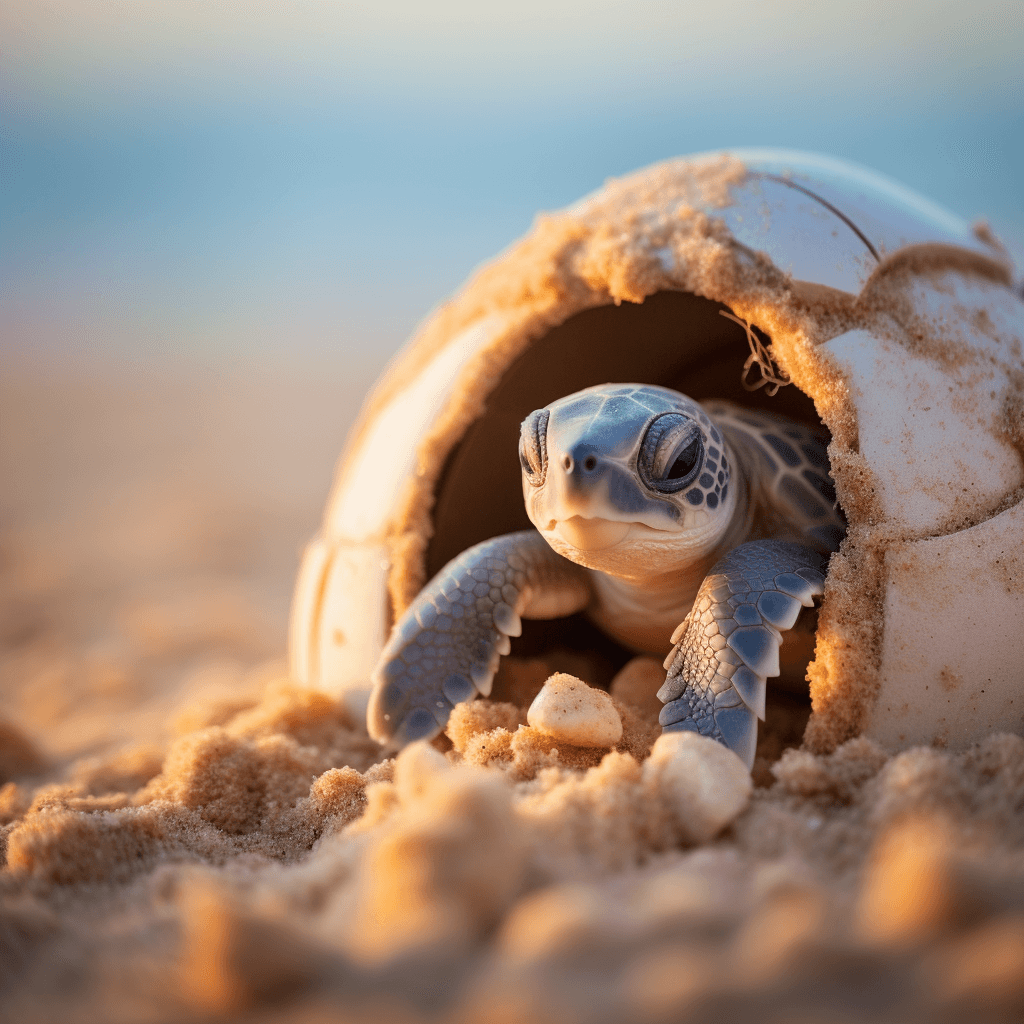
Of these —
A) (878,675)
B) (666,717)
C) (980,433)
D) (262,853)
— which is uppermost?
(980,433)

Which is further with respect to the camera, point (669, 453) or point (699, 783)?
point (669, 453)

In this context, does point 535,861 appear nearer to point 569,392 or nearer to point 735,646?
point 735,646

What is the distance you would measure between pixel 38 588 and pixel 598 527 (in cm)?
442

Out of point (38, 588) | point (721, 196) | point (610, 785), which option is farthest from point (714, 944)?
point (38, 588)

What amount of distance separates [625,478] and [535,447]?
8.2 inches

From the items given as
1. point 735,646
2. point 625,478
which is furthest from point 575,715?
point 625,478

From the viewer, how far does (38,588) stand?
15.6 feet

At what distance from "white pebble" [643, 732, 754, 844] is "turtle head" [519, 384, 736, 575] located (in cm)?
42

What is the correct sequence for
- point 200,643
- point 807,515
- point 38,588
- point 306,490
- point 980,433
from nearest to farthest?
1. point 980,433
2. point 807,515
3. point 200,643
4. point 38,588
5. point 306,490

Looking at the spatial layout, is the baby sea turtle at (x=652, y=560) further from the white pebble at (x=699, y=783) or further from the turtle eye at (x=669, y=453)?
the white pebble at (x=699, y=783)

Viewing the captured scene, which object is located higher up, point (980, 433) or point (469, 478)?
point (980, 433)

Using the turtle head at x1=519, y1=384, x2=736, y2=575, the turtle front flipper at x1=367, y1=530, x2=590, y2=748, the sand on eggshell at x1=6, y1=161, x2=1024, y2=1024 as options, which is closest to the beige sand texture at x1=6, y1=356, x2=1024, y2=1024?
the sand on eggshell at x1=6, y1=161, x2=1024, y2=1024

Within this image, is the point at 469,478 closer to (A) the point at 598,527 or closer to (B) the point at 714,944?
(A) the point at 598,527

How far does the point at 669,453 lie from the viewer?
1529 mm
